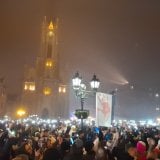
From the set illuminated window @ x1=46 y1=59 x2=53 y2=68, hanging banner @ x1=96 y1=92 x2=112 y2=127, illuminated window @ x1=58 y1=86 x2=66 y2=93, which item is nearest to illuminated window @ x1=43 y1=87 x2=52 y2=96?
illuminated window @ x1=58 y1=86 x2=66 y2=93

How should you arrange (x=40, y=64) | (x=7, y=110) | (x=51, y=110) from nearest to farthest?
1. (x=51, y=110)
2. (x=40, y=64)
3. (x=7, y=110)

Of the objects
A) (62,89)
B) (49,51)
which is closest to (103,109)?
(62,89)

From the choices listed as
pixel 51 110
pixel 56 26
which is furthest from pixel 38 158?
pixel 56 26

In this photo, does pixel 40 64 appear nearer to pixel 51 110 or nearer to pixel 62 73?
pixel 62 73

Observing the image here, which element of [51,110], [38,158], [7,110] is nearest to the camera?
[38,158]

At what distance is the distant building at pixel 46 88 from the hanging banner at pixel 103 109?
281 feet

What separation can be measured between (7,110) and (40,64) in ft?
70.6

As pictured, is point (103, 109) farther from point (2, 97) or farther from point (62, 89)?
point (2, 97)

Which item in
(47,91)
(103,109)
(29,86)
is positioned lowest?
(103,109)

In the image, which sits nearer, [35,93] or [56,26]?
[35,93]

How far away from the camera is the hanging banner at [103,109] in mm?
16016

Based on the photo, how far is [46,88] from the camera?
103500mm

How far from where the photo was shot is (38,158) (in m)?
14.1

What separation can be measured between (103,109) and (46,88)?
87.9 meters
